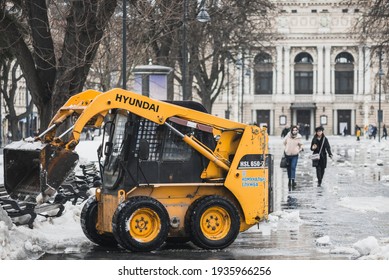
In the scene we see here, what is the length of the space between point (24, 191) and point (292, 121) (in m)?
119

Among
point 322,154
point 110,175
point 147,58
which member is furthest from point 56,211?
point 147,58

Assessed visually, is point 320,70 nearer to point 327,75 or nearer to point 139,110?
point 327,75

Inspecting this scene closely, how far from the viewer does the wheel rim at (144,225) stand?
1420cm

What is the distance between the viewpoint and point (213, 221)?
14672 millimetres

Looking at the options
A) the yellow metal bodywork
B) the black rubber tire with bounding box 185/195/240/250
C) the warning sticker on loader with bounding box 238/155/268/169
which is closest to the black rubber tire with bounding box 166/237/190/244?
the yellow metal bodywork

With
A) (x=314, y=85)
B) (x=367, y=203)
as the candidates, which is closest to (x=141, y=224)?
(x=367, y=203)

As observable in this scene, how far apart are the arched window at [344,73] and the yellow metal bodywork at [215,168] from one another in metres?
120

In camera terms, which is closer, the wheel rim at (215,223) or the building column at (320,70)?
the wheel rim at (215,223)

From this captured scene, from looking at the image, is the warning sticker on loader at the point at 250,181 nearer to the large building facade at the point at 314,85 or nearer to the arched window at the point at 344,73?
the large building facade at the point at 314,85

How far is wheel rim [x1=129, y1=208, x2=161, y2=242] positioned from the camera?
14.2 meters

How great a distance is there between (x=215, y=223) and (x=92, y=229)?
1821 mm

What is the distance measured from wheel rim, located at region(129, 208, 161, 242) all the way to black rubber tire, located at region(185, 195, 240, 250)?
0.51 m

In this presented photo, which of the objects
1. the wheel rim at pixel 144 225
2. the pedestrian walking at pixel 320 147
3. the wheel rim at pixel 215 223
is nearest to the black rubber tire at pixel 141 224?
the wheel rim at pixel 144 225

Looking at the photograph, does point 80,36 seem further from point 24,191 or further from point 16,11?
point 24,191
